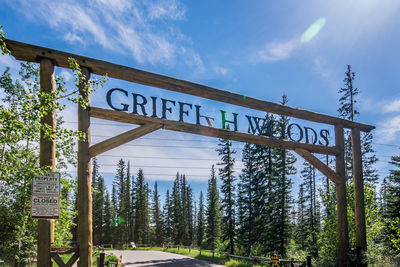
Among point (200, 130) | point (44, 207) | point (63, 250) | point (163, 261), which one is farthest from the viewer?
point (163, 261)

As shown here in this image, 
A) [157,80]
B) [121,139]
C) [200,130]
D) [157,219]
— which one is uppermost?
[157,80]

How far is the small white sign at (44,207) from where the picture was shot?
15.2 feet

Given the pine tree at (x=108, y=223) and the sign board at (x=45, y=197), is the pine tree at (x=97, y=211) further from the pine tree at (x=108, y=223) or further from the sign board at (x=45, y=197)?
the sign board at (x=45, y=197)

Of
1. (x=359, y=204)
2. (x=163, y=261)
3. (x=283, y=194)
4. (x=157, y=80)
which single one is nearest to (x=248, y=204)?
(x=283, y=194)

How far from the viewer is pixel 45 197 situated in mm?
4754

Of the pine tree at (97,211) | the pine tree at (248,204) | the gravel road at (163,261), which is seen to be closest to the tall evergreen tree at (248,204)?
the pine tree at (248,204)

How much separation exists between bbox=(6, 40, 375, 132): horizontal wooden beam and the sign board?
265cm

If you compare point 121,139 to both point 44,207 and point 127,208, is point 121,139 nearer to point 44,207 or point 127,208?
point 44,207

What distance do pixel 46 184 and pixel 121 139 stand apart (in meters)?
2.29

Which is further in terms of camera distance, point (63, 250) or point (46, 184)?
point (63, 250)

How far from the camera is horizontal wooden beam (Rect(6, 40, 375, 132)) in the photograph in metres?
6.15

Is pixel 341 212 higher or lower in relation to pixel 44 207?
lower

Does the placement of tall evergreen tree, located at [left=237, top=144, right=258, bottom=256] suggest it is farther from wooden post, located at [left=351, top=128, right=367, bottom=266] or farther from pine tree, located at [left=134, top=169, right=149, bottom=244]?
pine tree, located at [left=134, top=169, right=149, bottom=244]

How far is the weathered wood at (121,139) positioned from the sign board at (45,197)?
5.02 feet
